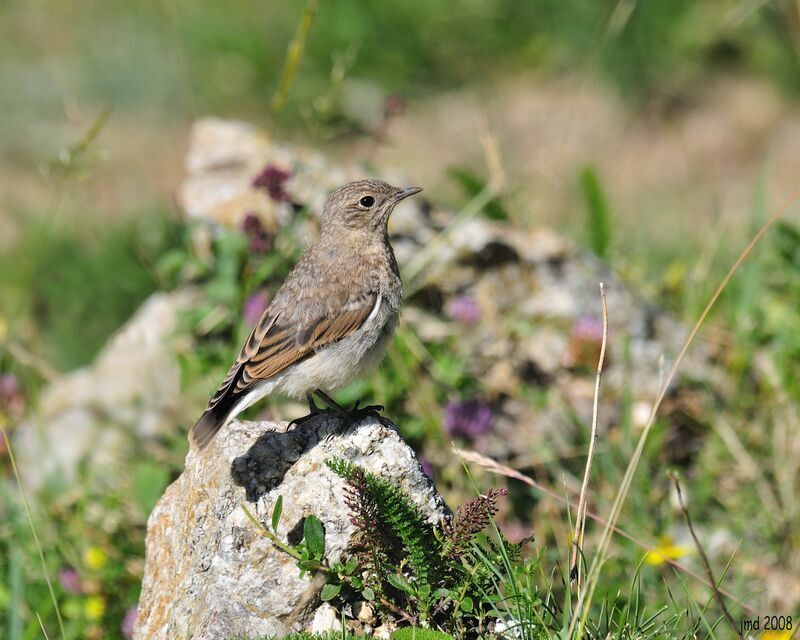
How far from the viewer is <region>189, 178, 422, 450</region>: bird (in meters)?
4.28

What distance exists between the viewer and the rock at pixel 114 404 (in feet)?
20.5

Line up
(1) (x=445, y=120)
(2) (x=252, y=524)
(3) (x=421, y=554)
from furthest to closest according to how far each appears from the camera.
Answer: (1) (x=445, y=120), (2) (x=252, y=524), (3) (x=421, y=554)

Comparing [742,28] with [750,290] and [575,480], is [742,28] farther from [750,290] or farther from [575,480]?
[575,480]

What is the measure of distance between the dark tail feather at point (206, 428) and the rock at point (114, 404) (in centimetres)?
210

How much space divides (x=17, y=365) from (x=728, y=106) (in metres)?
7.81

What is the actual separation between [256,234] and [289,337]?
1098 millimetres

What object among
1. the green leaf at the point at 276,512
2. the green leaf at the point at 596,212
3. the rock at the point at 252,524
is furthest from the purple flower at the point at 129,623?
the green leaf at the point at 596,212

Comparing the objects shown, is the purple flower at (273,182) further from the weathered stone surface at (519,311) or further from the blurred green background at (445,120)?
the blurred green background at (445,120)

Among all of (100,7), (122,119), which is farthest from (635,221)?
(100,7)

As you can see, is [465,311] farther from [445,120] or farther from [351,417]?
[445,120]

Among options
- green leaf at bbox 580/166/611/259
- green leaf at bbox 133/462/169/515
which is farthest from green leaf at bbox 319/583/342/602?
A: green leaf at bbox 580/166/611/259

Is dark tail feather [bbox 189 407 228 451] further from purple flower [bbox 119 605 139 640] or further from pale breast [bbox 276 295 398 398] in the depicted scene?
purple flower [bbox 119 605 139 640]

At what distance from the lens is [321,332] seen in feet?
14.9

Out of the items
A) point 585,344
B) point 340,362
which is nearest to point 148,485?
point 340,362
